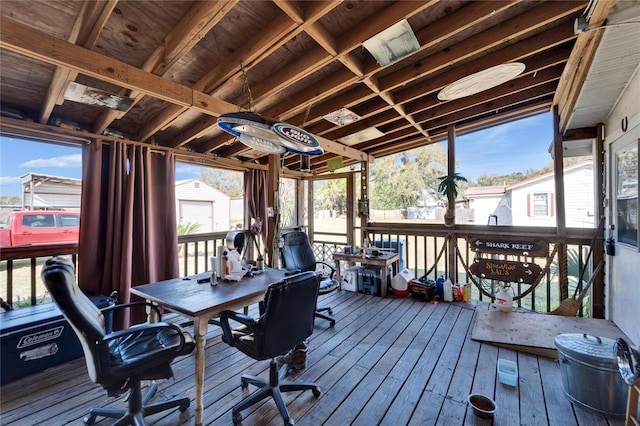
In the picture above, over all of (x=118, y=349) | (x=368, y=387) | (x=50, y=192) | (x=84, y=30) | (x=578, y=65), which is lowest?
(x=368, y=387)

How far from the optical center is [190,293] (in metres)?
2.02

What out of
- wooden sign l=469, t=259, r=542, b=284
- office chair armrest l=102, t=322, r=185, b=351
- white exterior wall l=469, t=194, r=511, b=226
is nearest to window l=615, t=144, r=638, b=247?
wooden sign l=469, t=259, r=542, b=284

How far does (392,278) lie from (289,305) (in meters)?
2.89

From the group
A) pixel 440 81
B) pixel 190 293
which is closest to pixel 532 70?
pixel 440 81

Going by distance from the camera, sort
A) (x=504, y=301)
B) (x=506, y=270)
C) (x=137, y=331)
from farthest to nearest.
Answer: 1. (x=506, y=270)
2. (x=504, y=301)
3. (x=137, y=331)

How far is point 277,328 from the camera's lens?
166 centimetres

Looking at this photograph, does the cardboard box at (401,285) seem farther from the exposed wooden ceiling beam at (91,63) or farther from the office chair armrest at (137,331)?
the exposed wooden ceiling beam at (91,63)

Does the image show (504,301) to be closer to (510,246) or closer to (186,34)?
(510,246)

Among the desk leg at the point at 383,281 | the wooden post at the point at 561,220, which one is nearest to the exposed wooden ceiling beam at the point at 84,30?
the desk leg at the point at 383,281

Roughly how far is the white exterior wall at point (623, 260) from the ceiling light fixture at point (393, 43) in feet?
6.16

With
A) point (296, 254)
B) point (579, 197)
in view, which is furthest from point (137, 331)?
point (579, 197)

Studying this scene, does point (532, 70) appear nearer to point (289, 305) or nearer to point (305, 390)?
point (289, 305)

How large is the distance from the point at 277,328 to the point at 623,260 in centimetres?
343

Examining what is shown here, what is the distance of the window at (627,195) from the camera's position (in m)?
2.35
